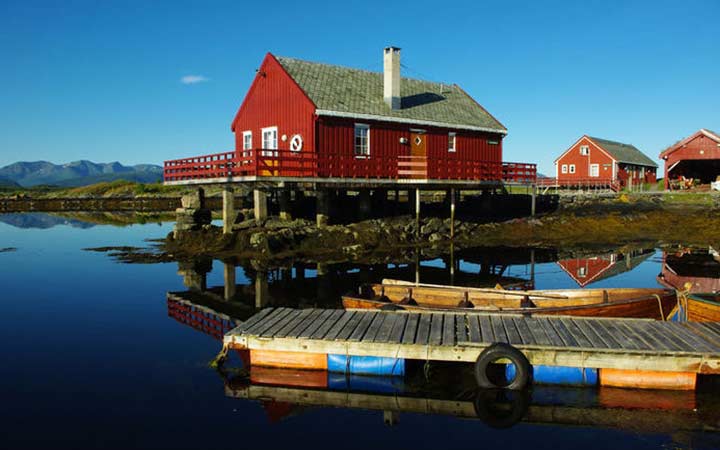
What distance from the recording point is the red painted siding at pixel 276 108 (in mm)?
25828

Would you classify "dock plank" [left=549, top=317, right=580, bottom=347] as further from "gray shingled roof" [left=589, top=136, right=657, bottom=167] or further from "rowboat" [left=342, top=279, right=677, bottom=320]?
"gray shingled roof" [left=589, top=136, right=657, bottom=167]

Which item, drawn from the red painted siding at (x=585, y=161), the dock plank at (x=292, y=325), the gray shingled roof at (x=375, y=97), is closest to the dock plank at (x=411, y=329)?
the dock plank at (x=292, y=325)

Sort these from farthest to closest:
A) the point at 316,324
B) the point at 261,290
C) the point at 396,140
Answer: the point at 396,140 → the point at 261,290 → the point at 316,324

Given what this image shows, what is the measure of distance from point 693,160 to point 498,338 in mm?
50031

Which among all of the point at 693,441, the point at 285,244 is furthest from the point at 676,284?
the point at 285,244

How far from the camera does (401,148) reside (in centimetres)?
2850

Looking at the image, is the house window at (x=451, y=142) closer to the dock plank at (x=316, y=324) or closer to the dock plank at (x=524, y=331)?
the dock plank at (x=316, y=324)

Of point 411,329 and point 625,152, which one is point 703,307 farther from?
point 625,152

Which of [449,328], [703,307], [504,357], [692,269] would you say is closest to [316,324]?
[449,328]

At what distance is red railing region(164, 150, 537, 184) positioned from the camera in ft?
76.9

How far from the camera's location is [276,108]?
91.1 ft

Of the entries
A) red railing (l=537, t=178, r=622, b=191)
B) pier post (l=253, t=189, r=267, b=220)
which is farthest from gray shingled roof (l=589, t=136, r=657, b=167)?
pier post (l=253, t=189, r=267, b=220)

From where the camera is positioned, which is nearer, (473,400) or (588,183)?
(473,400)

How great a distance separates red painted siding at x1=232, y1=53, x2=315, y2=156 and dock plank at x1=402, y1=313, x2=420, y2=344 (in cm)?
1628
